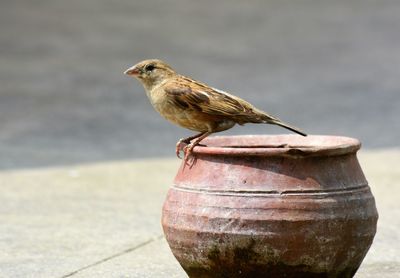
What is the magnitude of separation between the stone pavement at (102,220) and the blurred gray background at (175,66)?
78 centimetres

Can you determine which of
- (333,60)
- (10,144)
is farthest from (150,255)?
(333,60)

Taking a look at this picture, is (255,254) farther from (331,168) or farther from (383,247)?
(383,247)

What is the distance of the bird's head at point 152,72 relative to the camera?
548 centimetres

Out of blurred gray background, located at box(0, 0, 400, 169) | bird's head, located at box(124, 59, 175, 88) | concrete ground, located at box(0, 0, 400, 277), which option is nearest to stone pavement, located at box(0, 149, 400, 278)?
concrete ground, located at box(0, 0, 400, 277)

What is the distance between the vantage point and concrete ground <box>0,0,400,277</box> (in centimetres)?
696

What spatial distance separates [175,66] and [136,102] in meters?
1.23

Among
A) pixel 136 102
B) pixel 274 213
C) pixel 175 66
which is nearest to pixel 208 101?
pixel 274 213

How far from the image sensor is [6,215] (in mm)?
7637

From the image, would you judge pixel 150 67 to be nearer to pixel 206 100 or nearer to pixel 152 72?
pixel 152 72

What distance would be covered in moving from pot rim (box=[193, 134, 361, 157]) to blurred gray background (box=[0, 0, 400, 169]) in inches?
177

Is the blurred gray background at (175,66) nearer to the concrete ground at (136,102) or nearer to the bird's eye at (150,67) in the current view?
the concrete ground at (136,102)

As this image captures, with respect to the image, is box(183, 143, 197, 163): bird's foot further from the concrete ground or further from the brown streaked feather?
the concrete ground

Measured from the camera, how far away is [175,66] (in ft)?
45.4

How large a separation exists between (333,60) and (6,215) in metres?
7.82
